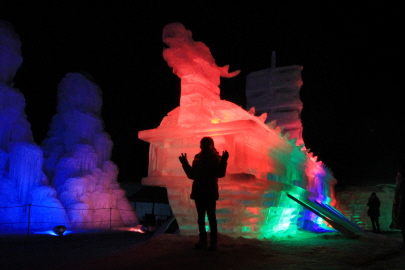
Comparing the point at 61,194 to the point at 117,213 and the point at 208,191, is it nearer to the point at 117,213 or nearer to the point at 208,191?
the point at 117,213

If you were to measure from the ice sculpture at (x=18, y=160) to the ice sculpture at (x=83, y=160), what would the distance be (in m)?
1.85

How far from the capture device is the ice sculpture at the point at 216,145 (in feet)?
21.3

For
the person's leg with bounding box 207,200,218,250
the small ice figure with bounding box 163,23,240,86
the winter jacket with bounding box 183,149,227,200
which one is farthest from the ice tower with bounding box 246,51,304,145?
the person's leg with bounding box 207,200,218,250

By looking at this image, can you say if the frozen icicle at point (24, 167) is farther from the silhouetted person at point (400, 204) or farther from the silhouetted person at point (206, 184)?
the silhouetted person at point (400, 204)

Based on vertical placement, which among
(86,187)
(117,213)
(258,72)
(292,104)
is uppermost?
(258,72)

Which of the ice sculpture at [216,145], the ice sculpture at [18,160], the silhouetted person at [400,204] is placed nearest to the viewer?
the silhouetted person at [400,204]

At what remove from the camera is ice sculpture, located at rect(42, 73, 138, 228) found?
19.3 m

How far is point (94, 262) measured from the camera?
395cm

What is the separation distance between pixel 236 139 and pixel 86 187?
1546cm

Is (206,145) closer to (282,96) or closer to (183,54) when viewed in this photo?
(183,54)

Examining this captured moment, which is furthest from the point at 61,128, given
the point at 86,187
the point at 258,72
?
the point at 258,72

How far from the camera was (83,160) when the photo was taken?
20688mm

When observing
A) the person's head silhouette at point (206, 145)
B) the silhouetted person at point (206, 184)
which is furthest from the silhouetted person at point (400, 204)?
the person's head silhouette at point (206, 145)

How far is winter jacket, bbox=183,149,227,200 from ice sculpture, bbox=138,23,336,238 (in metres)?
1.76
